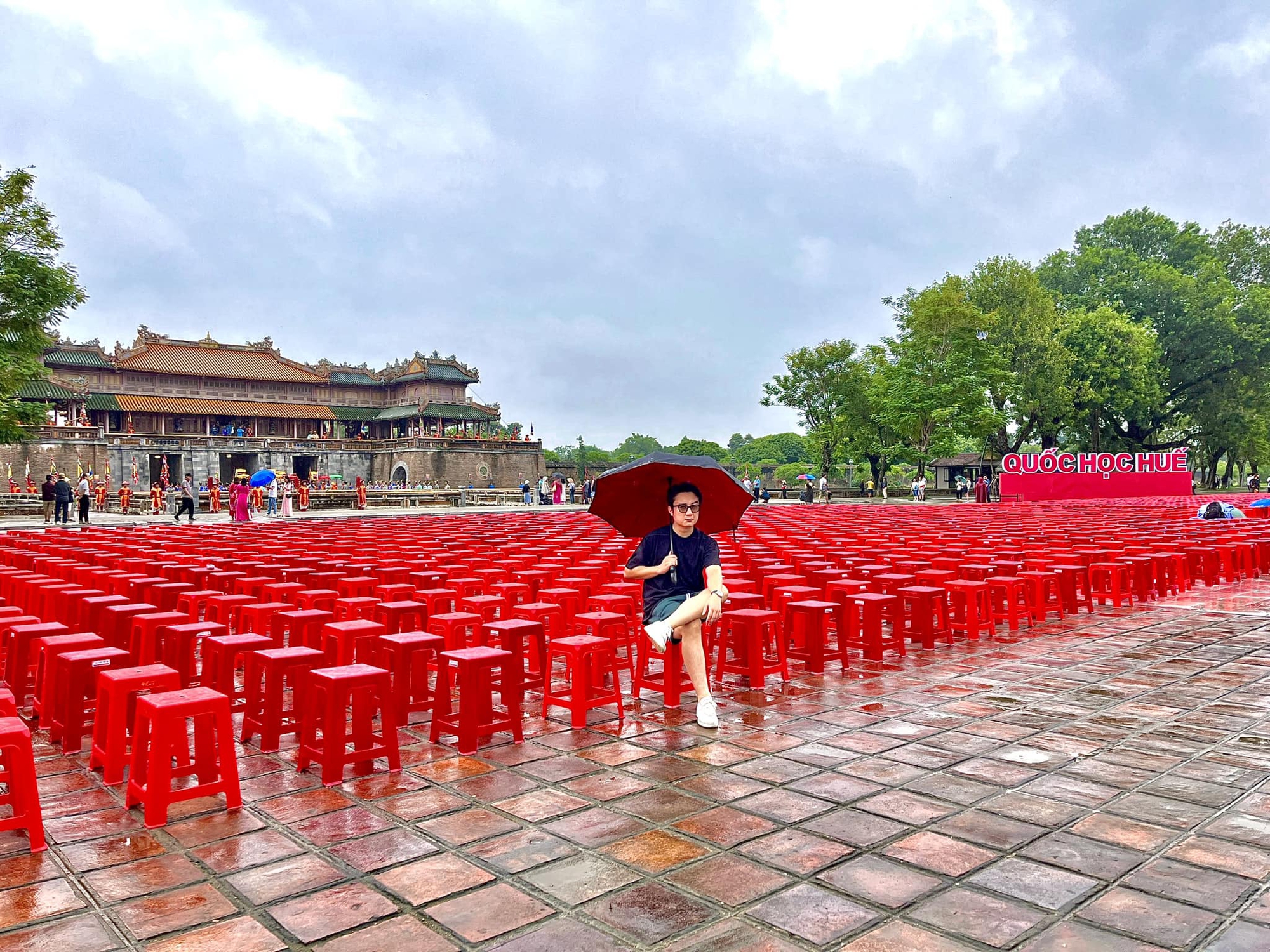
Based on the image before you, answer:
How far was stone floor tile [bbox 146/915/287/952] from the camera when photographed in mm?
2646

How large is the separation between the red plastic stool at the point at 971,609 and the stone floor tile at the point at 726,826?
496cm

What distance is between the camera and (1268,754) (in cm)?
448

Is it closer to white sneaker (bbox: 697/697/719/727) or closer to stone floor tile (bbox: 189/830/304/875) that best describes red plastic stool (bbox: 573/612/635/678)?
white sneaker (bbox: 697/697/719/727)

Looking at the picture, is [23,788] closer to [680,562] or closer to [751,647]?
[680,562]

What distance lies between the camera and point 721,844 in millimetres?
3418

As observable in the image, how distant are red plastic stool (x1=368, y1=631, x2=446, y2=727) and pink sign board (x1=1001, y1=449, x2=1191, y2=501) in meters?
39.2

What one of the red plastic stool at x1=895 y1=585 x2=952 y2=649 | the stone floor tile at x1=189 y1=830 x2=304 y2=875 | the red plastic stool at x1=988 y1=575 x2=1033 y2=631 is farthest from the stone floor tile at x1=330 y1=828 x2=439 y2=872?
the red plastic stool at x1=988 y1=575 x2=1033 y2=631

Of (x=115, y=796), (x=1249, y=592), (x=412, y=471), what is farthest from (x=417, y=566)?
(x=412, y=471)

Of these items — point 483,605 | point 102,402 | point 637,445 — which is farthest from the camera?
point 637,445

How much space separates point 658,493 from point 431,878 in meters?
3.14

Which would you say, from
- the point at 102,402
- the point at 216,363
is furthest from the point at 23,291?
the point at 216,363

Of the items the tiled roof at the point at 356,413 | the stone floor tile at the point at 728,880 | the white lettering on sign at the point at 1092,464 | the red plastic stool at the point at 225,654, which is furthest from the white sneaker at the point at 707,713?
the tiled roof at the point at 356,413

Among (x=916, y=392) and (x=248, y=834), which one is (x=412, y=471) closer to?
(x=916, y=392)

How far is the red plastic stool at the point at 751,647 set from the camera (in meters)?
5.89
